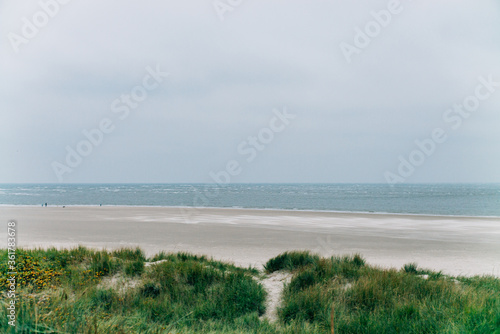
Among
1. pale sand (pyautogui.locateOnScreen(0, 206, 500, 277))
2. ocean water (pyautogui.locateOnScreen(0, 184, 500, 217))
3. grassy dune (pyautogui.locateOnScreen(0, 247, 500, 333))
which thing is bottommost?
ocean water (pyautogui.locateOnScreen(0, 184, 500, 217))

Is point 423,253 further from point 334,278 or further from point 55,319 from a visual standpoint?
point 55,319

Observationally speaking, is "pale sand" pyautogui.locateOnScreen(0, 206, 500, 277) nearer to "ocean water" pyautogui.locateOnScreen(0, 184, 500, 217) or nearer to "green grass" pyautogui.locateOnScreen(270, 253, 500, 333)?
"green grass" pyautogui.locateOnScreen(270, 253, 500, 333)

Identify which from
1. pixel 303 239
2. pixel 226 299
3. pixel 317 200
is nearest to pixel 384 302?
pixel 226 299

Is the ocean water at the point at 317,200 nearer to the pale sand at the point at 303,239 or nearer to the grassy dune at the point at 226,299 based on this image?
the pale sand at the point at 303,239

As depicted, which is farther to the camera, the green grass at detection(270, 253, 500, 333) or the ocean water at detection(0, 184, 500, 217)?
the ocean water at detection(0, 184, 500, 217)

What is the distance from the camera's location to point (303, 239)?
19.9 m

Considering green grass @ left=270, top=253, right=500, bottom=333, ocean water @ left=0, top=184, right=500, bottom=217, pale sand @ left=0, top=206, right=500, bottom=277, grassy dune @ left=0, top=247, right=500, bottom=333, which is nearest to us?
grassy dune @ left=0, top=247, right=500, bottom=333

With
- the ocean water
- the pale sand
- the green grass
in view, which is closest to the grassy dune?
the green grass

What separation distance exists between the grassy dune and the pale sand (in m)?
3.76

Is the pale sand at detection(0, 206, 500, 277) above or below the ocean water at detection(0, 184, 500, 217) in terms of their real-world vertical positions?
above

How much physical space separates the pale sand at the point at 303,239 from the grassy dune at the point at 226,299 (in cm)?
376

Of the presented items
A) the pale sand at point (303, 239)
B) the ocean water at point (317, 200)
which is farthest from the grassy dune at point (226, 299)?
the ocean water at point (317, 200)

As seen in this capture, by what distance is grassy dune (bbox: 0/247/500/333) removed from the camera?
5.13 metres

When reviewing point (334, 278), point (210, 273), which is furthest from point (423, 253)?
point (210, 273)
